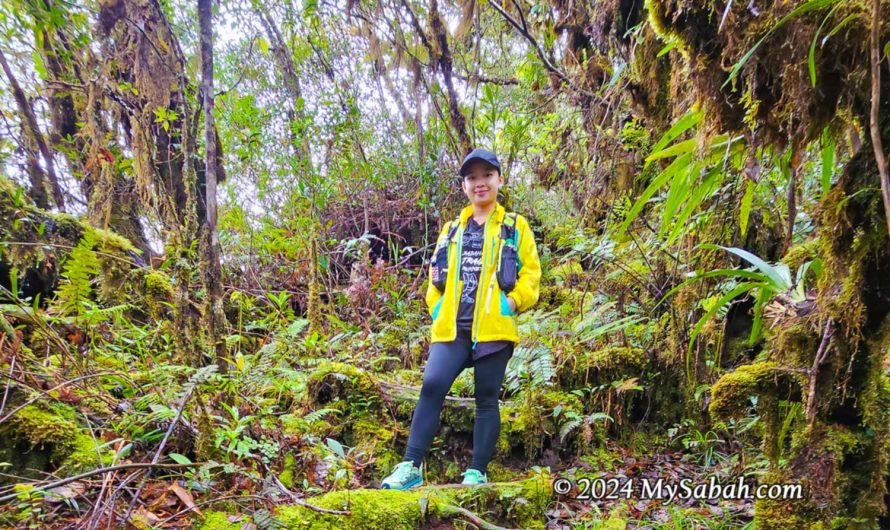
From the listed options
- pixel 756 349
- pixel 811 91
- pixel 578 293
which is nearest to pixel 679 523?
pixel 756 349

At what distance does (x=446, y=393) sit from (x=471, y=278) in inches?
32.6

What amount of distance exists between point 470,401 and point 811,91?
3.11m

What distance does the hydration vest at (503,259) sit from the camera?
10.0 feet

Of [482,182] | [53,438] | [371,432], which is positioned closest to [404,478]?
[371,432]

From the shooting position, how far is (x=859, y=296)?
1.34 metres

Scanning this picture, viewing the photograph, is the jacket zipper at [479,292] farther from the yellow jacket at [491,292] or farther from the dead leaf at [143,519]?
the dead leaf at [143,519]

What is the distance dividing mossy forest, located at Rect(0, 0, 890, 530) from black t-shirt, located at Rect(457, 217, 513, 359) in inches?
3.7

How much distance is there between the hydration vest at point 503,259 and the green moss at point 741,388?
4.82 feet

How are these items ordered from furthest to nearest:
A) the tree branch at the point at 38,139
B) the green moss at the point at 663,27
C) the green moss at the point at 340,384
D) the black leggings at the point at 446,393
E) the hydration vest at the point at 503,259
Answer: the tree branch at the point at 38,139 < the green moss at the point at 340,384 < the hydration vest at the point at 503,259 < the black leggings at the point at 446,393 < the green moss at the point at 663,27

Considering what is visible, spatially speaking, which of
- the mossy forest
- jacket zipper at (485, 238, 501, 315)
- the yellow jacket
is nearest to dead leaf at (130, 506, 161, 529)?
the mossy forest

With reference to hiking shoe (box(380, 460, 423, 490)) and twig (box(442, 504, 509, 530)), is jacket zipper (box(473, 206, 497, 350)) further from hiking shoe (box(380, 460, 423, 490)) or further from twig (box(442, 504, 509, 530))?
twig (box(442, 504, 509, 530))

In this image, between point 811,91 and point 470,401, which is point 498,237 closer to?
point 470,401

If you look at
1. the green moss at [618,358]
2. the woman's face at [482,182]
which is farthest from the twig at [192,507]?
the green moss at [618,358]

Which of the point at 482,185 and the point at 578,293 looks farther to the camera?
the point at 578,293
